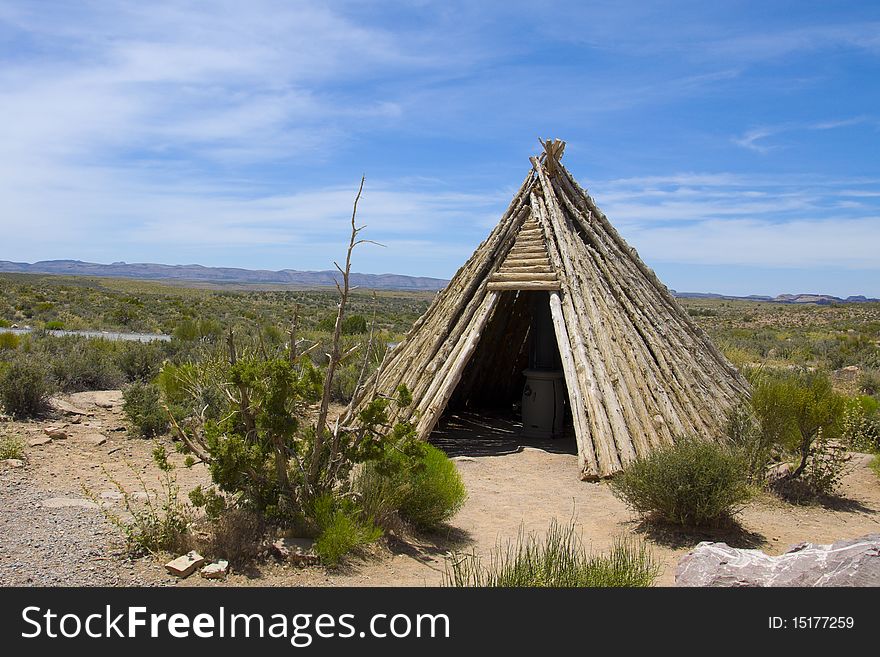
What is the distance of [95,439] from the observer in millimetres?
7965

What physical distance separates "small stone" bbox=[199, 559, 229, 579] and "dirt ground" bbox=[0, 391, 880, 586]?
0.16ft

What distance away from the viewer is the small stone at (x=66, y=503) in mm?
5438

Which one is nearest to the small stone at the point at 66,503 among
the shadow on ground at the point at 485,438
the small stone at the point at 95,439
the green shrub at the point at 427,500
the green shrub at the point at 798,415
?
the small stone at the point at 95,439

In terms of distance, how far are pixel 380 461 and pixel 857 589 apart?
2.92 metres

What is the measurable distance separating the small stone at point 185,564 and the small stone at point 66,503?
1.57 meters

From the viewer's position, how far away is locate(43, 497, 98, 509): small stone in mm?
5438

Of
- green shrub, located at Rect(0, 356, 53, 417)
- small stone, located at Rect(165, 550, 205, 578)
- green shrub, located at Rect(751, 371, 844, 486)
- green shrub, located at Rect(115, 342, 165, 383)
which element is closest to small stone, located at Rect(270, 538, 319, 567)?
small stone, located at Rect(165, 550, 205, 578)

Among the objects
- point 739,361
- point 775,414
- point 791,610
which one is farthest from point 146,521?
point 739,361

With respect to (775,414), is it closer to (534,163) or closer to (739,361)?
(534,163)

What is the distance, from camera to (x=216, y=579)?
424cm

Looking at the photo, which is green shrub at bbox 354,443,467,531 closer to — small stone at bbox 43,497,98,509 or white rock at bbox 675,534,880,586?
white rock at bbox 675,534,880,586

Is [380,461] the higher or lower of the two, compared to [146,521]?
higher

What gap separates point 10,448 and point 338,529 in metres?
4.02

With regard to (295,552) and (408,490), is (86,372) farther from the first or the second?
(295,552)
